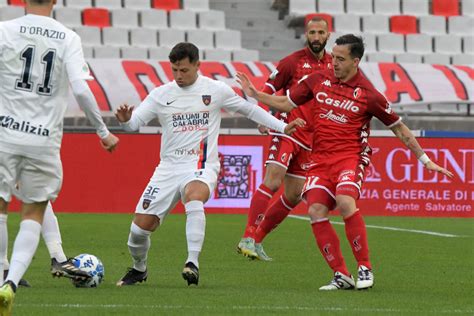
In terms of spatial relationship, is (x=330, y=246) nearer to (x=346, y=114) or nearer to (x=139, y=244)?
(x=346, y=114)

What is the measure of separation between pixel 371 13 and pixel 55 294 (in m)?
20.0

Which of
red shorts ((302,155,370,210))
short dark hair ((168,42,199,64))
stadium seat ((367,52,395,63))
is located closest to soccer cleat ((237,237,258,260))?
red shorts ((302,155,370,210))

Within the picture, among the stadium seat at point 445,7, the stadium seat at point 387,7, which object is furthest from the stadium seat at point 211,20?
the stadium seat at point 445,7

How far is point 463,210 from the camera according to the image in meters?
19.9

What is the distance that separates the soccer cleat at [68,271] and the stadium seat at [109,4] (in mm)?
16487

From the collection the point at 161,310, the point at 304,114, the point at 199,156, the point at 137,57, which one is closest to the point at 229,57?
the point at 137,57

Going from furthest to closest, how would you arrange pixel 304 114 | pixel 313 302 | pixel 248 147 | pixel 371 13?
pixel 371 13 < pixel 248 147 < pixel 304 114 < pixel 313 302

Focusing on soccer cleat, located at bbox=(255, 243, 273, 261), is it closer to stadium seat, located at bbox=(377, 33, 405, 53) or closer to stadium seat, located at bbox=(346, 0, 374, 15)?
stadium seat, located at bbox=(377, 33, 405, 53)

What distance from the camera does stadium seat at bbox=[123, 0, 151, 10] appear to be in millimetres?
25406

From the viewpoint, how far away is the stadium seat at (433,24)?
27828 mm

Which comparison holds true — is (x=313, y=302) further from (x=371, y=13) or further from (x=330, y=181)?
(x=371, y=13)

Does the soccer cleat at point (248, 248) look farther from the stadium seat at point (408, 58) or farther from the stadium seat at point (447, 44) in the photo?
the stadium seat at point (447, 44)

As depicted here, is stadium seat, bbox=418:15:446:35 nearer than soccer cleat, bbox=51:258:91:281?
No

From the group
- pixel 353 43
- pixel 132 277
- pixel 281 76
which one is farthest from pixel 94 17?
pixel 353 43
